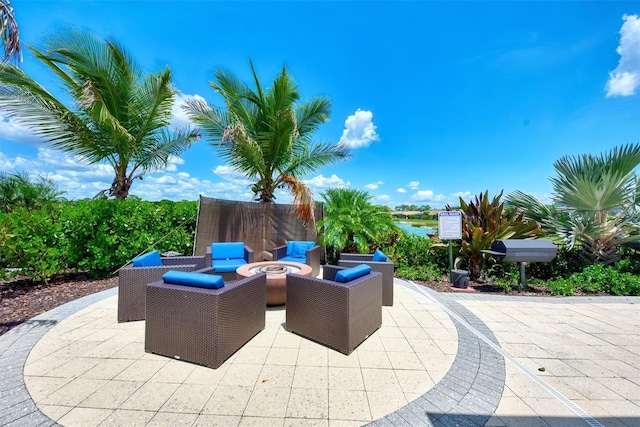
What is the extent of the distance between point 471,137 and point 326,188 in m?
7.62

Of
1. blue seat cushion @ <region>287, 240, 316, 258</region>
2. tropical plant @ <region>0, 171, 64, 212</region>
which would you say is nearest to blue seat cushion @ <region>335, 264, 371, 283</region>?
blue seat cushion @ <region>287, 240, 316, 258</region>

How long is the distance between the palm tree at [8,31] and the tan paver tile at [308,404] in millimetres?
6010

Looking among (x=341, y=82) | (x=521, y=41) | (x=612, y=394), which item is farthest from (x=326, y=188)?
(x=612, y=394)

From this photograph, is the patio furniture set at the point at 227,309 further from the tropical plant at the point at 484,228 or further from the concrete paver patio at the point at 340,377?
the tropical plant at the point at 484,228

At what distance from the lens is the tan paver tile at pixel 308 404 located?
1971 millimetres

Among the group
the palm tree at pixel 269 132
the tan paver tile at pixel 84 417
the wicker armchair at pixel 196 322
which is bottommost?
the tan paver tile at pixel 84 417

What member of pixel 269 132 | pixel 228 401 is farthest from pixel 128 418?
pixel 269 132

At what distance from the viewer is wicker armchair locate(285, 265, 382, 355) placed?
2861 millimetres

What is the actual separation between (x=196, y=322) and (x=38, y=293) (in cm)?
473

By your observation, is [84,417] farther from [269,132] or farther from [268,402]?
[269,132]

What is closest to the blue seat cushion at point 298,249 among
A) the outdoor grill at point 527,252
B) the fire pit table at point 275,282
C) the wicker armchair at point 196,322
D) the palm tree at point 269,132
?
the palm tree at point 269,132

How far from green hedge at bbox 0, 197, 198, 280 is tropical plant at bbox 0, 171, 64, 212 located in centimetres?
337

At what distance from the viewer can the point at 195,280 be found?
2732 millimetres

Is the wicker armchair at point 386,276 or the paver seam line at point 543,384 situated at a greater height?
the wicker armchair at point 386,276
